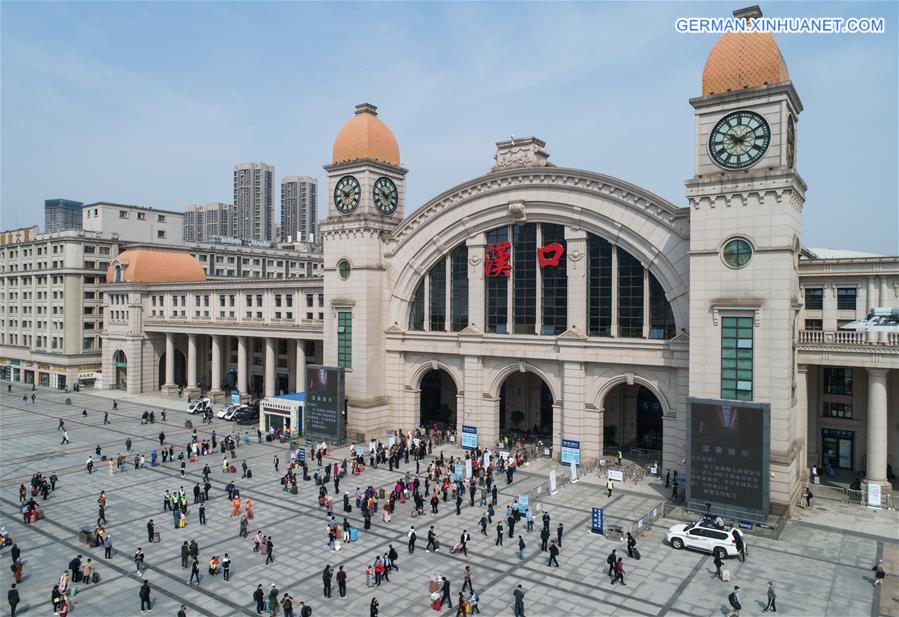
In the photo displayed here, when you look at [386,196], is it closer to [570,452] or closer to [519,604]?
[570,452]

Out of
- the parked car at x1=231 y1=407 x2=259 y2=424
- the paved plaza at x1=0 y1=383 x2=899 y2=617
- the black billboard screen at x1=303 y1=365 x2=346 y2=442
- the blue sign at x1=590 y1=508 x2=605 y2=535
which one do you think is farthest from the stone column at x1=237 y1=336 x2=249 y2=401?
the blue sign at x1=590 y1=508 x2=605 y2=535

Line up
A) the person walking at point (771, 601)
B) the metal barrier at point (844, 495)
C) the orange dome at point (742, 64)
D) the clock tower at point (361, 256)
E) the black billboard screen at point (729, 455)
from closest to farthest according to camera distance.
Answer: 1. the person walking at point (771, 601)
2. the black billboard screen at point (729, 455)
3. the orange dome at point (742, 64)
4. the metal barrier at point (844, 495)
5. the clock tower at point (361, 256)

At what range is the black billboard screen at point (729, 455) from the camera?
3716cm

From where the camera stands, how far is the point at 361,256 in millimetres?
58562

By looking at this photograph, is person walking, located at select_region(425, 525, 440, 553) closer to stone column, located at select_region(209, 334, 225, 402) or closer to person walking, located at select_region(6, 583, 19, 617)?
person walking, located at select_region(6, 583, 19, 617)

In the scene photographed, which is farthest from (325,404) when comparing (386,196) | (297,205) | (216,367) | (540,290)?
(297,205)

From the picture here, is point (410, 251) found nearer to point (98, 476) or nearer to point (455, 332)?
point (455, 332)

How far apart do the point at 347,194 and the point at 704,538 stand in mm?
41178

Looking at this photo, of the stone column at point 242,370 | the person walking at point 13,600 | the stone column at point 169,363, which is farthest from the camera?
the stone column at point 169,363

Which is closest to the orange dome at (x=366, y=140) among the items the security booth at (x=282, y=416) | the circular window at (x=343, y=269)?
the circular window at (x=343, y=269)

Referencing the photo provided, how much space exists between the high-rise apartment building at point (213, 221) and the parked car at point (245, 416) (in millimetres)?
120405

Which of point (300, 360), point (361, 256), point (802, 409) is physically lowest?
point (802, 409)

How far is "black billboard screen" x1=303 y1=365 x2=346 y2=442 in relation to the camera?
56.3 metres

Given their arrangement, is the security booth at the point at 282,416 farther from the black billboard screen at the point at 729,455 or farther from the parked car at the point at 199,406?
the black billboard screen at the point at 729,455
